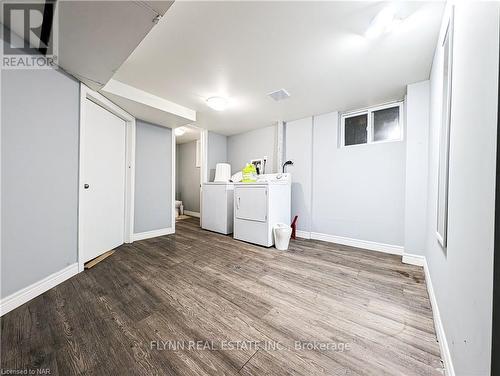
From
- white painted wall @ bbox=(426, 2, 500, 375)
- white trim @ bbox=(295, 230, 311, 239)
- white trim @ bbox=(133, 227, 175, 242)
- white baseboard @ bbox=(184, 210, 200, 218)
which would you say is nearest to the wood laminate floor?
white painted wall @ bbox=(426, 2, 500, 375)

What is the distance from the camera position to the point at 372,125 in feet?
→ 9.37

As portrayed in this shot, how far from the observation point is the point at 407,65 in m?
1.87

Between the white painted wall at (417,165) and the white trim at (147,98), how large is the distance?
3.04 meters

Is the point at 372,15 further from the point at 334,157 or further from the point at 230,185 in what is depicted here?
the point at 230,185

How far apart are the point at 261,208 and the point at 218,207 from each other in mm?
1124

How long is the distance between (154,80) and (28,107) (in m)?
1.15

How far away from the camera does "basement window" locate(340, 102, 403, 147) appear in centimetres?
267

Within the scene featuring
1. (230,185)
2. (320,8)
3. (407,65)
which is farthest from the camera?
(230,185)

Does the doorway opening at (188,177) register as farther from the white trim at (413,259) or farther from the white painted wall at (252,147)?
the white trim at (413,259)

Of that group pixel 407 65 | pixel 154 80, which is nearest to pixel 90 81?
pixel 154 80

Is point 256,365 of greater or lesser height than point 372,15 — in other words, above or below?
below

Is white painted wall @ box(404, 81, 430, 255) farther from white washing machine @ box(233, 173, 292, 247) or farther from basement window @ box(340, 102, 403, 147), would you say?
white washing machine @ box(233, 173, 292, 247)

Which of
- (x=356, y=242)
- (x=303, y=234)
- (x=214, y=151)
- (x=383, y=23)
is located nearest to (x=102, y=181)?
(x=214, y=151)

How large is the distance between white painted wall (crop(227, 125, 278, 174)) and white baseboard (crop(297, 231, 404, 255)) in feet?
4.57
